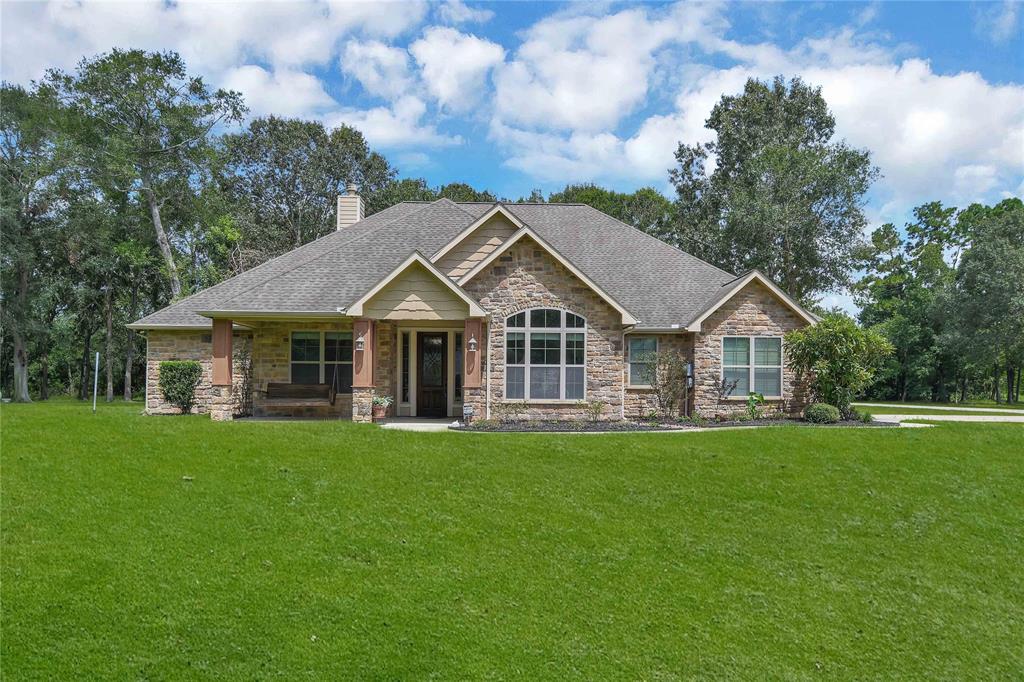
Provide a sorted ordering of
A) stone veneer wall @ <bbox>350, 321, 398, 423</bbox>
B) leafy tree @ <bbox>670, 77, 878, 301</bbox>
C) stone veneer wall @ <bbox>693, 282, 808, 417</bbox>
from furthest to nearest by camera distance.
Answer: leafy tree @ <bbox>670, 77, 878, 301</bbox> → stone veneer wall @ <bbox>693, 282, 808, 417</bbox> → stone veneer wall @ <bbox>350, 321, 398, 423</bbox>

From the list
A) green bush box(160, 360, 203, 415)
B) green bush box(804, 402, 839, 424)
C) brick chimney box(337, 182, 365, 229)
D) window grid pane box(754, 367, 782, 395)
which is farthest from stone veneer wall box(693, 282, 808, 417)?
green bush box(160, 360, 203, 415)

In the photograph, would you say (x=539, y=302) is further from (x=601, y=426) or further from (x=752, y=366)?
(x=752, y=366)

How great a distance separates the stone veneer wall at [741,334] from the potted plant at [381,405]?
820 cm

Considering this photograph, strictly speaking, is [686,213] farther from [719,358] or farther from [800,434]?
[800,434]

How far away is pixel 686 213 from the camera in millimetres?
39906

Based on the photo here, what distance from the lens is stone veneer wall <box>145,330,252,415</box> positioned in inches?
682

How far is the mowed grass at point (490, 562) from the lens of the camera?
5098mm

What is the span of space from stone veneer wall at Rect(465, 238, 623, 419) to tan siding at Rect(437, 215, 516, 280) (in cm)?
184

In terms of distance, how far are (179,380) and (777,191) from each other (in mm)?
30392

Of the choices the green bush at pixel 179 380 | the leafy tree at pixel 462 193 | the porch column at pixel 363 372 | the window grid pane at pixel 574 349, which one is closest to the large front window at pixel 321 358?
the porch column at pixel 363 372

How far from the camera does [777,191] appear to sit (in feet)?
110

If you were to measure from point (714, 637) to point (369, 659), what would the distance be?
303 centimetres

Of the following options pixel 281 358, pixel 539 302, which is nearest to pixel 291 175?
pixel 281 358

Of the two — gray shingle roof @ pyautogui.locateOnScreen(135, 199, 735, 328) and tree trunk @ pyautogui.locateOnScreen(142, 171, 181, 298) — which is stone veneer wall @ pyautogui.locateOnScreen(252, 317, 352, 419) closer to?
gray shingle roof @ pyautogui.locateOnScreen(135, 199, 735, 328)
